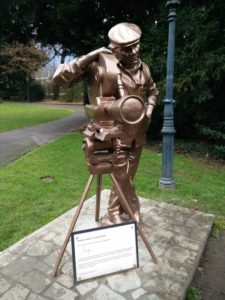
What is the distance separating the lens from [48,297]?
93.1 inches

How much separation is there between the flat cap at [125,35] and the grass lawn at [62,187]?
2405 mm

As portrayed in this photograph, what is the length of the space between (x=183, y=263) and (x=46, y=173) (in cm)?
373

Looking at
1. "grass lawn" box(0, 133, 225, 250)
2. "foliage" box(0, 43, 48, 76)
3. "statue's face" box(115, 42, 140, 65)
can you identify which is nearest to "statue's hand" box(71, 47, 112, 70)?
"statue's face" box(115, 42, 140, 65)

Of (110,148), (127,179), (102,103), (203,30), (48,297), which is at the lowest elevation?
(48,297)

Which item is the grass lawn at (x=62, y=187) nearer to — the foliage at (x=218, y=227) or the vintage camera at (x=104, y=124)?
the foliage at (x=218, y=227)

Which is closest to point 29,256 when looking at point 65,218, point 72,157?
point 65,218

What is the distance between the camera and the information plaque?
2494mm

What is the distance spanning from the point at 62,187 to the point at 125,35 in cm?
314

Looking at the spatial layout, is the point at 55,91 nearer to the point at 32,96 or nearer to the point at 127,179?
the point at 32,96

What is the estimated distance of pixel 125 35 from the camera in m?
2.61

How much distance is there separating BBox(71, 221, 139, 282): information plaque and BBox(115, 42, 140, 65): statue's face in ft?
4.83

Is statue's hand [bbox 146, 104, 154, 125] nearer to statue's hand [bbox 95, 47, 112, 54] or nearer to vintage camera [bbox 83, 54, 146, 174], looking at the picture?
vintage camera [bbox 83, 54, 146, 174]

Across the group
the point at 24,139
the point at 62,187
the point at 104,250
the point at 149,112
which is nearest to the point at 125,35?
the point at 149,112

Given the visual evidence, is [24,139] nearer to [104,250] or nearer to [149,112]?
[149,112]
